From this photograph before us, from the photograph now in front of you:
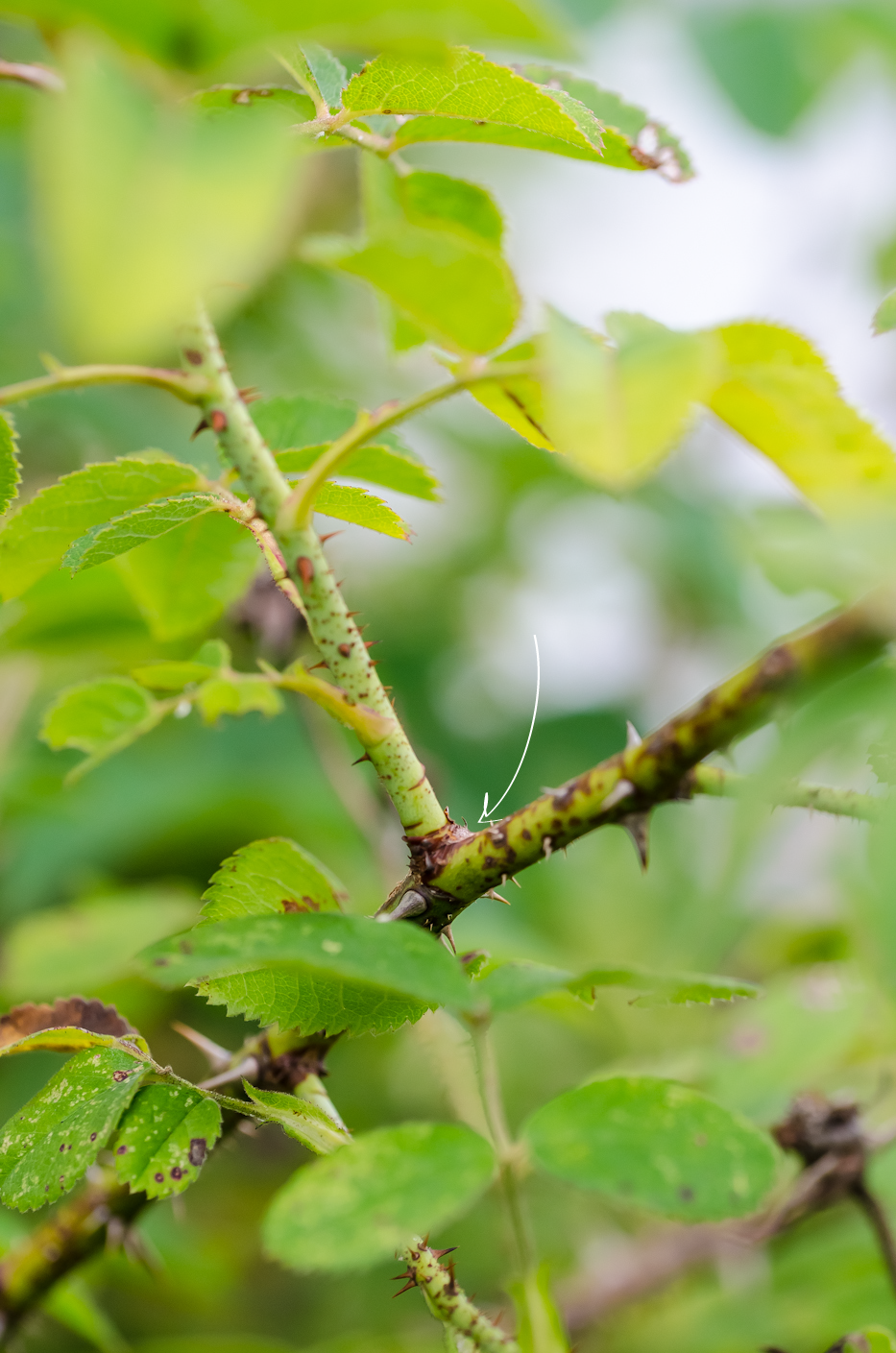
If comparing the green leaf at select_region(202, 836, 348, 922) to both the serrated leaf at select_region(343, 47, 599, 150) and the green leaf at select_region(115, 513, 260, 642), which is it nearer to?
the green leaf at select_region(115, 513, 260, 642)

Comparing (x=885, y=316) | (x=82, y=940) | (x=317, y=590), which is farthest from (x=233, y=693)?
(x=82, y=940)

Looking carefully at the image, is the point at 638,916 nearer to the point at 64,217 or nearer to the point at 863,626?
the point at 863,626

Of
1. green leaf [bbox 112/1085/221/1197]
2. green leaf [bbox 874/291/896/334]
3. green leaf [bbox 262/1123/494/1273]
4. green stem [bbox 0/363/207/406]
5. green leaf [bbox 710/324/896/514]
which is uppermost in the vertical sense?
green stem [bbox 0/363/207/406]

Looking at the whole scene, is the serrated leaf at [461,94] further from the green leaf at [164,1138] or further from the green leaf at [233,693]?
the green leaf at [164,1138]

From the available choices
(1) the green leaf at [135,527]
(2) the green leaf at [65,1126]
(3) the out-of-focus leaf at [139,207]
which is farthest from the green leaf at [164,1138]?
(3) the out-of-focus leaf at [139,207]

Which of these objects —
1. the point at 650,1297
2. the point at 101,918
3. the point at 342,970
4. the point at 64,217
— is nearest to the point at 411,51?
the point at 64,217

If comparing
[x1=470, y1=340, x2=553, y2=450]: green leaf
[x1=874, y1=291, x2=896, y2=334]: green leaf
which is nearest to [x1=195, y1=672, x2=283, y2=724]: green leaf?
[x1=470, y1=340, x2=553, y2=450]: green leaf
